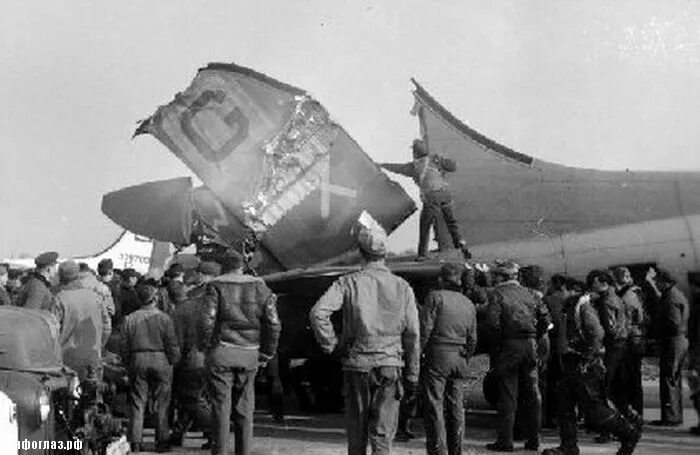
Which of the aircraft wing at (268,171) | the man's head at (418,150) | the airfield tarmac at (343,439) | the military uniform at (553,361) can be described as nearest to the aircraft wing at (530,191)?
the aircraft wing at (268,171)

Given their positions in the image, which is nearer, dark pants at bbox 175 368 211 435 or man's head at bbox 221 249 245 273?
man's head at bbox 221 249 245 273

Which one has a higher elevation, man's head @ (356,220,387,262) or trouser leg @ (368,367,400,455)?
man's head @ (356,220,387,262)

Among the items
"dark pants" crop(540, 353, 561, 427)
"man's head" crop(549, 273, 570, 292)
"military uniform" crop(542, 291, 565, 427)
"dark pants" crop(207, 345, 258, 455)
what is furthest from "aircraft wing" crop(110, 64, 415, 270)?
"dark pants" crop(207, 345, 258, 455)

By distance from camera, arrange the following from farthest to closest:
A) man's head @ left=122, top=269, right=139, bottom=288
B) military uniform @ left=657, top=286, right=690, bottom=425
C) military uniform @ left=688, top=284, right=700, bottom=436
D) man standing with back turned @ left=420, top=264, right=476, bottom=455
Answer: man's head @ left=122, top=269, right=139, bottom=288
military uniform @ left=657, top=286, right=690, bottom=425
military uniform @ left=688, top=284, right=700, bottom=436
man standing with back turned @ left=420, top=264, right=476, bottom=455

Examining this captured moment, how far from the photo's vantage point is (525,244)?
1482 cm

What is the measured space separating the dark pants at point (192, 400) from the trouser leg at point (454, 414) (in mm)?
2443

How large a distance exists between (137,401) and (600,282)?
17.3 feet

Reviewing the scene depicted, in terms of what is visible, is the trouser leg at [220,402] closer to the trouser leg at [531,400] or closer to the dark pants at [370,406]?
the dark pants at [370,406]

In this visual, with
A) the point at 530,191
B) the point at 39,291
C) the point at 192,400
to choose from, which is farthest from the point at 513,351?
the point at 530,191

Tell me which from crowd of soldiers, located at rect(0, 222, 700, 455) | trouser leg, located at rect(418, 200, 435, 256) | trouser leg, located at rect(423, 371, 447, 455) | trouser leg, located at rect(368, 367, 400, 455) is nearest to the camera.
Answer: trouser leg, located at rect(368, 367, 400, 455)

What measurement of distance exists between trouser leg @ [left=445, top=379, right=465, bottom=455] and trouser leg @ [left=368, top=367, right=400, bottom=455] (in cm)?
148

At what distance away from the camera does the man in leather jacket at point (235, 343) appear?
7684 mm

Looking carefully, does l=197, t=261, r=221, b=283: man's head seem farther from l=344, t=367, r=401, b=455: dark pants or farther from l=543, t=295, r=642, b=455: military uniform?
l=543, t=295, r=642, b=455: military uniform

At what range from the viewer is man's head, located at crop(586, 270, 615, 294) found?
1025cm
